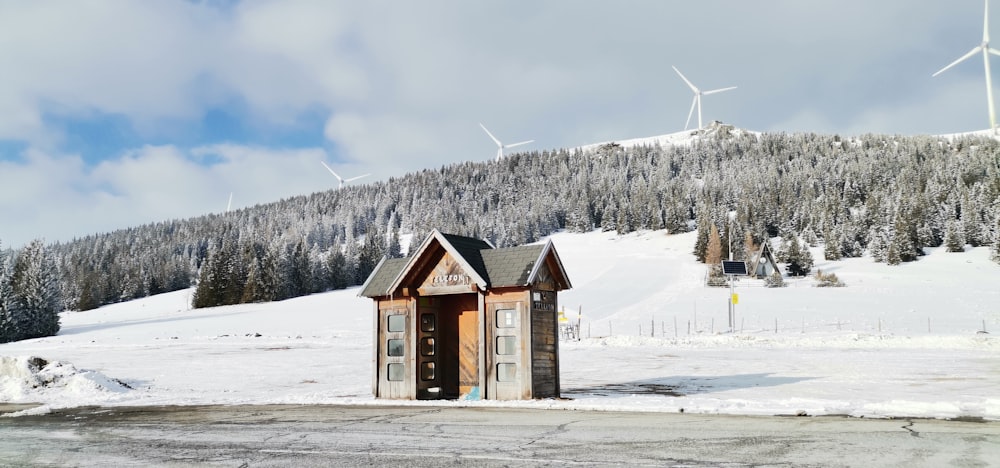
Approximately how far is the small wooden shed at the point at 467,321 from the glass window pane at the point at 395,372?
3 centimetres

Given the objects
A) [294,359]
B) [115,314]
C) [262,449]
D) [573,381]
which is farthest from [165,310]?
[262,449]

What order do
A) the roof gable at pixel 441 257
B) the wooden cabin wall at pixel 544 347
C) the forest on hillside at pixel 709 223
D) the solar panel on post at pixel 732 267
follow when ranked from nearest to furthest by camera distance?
the wooden cabin wall at pixel 544 347
the roof gable at pixel 441 257
the solar panel on post at pixel 732 267
the forest on hillside at pixel 709 223

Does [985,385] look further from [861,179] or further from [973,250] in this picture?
[861,179]

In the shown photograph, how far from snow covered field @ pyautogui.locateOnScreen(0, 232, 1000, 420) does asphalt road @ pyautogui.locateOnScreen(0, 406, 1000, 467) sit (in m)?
2.50

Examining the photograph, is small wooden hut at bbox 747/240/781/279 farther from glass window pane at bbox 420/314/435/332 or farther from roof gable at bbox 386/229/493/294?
roof gable at bbox 386/229/493/294

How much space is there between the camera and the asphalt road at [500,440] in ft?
35.0

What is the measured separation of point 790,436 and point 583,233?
16525cm

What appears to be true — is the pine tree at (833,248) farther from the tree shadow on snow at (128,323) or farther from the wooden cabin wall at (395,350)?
the wooden cabin wall at (395,350)

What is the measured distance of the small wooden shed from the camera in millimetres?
20406

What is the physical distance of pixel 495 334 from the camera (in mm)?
20719

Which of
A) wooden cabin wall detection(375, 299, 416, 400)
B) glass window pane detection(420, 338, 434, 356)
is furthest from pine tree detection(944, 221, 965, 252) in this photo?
wooden cabin wall detection(375, 299, 416, 400)

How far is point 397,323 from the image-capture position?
22.4 metres

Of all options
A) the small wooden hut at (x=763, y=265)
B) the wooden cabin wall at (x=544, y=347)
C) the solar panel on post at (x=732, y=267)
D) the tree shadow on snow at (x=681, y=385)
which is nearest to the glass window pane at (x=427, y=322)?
the wooden cabin wall at (x=544, y=347)

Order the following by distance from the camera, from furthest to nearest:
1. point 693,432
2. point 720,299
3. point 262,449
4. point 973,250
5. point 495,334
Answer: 1. point 973,250
2. point 720,299
3. point 495,334
4. point 693,432
5. point 262,449
